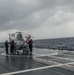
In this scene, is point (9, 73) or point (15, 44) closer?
point (9, 73)

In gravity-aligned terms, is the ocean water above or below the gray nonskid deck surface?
above

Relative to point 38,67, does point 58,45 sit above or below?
above

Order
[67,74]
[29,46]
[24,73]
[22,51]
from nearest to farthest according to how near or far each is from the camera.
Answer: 1. [67,74]
2. [24,73]
3. [29,46]
4. [22,51]

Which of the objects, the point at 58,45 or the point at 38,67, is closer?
the point at 38,67

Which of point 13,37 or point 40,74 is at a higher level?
point 13,37

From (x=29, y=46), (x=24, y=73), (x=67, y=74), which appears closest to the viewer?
(x=67, y=74)

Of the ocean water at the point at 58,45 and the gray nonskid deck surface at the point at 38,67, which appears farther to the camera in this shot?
the ocean water at the point at 58,45

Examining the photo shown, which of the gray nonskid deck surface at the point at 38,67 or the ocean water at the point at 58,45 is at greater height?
the ocean water at the point at 58,45

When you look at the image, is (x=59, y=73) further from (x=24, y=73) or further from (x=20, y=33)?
(x=20, y=33)

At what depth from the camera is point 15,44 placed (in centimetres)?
2978

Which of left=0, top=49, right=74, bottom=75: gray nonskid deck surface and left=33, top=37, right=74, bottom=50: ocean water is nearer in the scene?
left=0, top=49, right=74, bottom=75: gray nonskid deck surface

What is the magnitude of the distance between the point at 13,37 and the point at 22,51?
2395 millimetres

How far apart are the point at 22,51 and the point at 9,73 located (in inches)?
726

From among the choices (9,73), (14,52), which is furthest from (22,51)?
(9,73)
